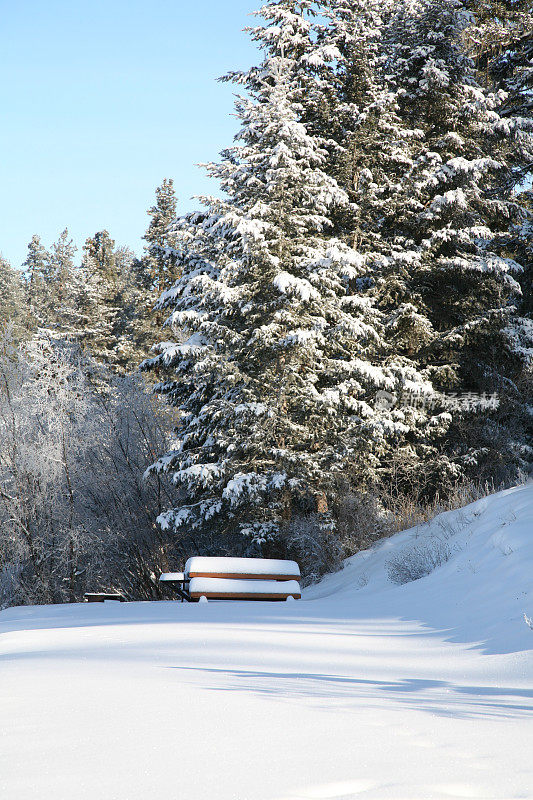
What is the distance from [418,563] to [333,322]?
9112 millimetres

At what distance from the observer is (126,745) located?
2961 mm

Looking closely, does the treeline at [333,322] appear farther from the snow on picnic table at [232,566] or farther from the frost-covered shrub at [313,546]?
the snow on picnic table at [232,566]

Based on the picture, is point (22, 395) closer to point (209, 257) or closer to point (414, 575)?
point (209, 257)

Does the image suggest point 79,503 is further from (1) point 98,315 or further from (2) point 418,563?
(1) point 98,315

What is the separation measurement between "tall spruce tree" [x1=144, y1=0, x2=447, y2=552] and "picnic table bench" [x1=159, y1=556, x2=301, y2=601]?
158 inches

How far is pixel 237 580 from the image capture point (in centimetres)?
1168

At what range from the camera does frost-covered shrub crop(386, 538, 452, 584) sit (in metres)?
11.1

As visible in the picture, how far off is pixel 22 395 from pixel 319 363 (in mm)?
13953

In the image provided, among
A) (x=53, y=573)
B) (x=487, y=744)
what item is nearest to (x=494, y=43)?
(x=53, y=573)

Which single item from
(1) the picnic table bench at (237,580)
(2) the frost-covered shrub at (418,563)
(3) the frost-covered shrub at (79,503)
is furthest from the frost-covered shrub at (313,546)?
(3) the frost-covered shrub at (79,503)

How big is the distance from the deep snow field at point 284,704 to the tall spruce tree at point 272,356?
27.7 ft

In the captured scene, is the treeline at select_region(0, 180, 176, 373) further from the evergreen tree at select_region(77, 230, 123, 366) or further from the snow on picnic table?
the snow on picnic table

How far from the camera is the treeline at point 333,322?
1717cm

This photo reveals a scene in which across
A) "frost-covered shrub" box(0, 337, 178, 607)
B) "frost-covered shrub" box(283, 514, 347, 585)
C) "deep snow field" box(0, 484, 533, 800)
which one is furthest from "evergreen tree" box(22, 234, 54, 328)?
"deep snow field" box(0, 484, 533, 800)
